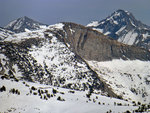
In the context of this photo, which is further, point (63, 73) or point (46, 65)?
point (46, 65)

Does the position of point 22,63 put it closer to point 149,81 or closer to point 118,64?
point 149,81

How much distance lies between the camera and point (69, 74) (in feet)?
338

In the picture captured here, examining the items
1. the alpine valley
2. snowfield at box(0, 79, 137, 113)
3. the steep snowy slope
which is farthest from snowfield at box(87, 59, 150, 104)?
snowfield at box(0, 79, 137, 113)

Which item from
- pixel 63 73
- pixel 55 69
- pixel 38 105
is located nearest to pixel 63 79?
pixel 63 73

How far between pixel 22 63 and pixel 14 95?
54.5m

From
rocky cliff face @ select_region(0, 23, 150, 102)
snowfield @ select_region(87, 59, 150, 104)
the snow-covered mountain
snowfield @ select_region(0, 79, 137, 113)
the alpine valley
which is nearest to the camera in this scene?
snowfield @ select_region(0, 79, 137, 113)

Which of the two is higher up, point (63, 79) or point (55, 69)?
point (55, 69)

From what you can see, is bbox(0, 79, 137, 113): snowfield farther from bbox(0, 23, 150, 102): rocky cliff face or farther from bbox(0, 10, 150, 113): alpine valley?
bbox(0, 23, 150, 102): rocky cliff face

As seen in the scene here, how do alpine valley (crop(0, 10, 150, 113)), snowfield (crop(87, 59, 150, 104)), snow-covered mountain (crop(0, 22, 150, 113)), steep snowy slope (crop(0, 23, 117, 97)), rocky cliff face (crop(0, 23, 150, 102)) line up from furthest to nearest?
snowfield (crop(87, 59, 150, 104)), rocky cliff face (crop(0, 23, 150, 102)), steep snowy slope (crop(0, 23, 117, 97)), snow-covered mountain (crop(0, 22, 150, 113)), alpine valley (crop(0, 10, 150, 113))

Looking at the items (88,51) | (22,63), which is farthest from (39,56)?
(88,51)

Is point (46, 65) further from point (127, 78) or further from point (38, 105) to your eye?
point (127, 78)

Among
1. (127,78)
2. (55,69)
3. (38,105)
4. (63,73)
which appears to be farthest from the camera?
(127,78)

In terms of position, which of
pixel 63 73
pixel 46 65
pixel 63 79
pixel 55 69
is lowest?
pixel 63 79

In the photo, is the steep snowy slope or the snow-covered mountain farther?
the steep snowy slope
